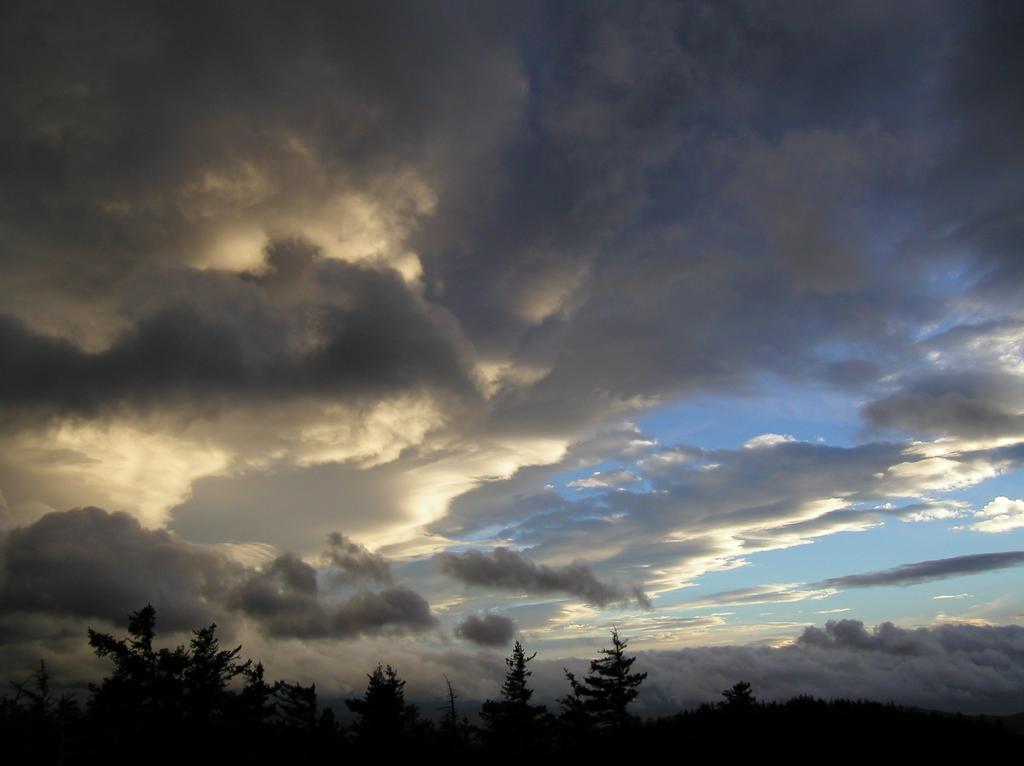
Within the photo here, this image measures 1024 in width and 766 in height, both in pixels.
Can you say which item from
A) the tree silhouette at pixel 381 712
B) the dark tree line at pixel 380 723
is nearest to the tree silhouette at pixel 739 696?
the dark tree line at pixel 380 723

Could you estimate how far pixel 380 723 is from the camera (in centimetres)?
5188

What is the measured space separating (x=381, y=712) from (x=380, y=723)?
83 centimetres

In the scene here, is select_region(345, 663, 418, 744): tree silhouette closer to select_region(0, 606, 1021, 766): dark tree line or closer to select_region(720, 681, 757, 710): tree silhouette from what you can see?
select_region(0, 606, 1021, 766): dark tree line

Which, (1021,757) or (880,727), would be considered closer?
(1021,757)

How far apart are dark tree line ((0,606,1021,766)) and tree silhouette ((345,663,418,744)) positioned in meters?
0.10

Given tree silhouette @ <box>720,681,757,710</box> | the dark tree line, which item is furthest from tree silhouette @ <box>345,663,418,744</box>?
tree silhouette @ <box>720,681,757,710</box>

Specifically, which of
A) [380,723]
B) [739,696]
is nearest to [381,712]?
[380,723]

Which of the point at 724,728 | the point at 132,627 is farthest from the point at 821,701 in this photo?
the point at 132,627

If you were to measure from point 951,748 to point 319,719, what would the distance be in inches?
1941

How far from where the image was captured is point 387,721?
52.1 meters

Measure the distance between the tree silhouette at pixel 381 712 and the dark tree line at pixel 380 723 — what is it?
10cm

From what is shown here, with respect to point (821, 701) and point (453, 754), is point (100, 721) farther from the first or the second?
point (821, 701)

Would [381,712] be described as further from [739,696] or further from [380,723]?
[739,696]

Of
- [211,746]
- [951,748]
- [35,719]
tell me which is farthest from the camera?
[35,719]
